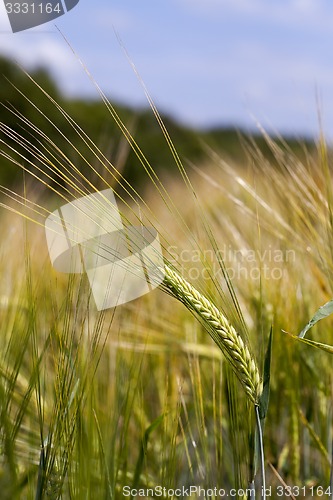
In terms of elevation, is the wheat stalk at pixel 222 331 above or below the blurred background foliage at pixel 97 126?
below

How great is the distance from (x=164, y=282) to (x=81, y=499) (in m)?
0.19

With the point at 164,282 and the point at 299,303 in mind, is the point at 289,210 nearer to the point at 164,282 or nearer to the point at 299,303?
the point at 299,303

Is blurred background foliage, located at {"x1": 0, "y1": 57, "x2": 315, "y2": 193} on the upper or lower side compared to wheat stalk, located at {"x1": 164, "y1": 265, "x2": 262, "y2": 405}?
upper

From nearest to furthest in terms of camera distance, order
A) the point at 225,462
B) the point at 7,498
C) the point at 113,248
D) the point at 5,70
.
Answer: the point at 7,498
the point at 113,248
the point at 225,462
the point at 5,70

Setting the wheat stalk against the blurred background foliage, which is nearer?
the wheat stalk

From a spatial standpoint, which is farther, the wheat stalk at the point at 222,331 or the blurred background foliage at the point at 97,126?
the blurred background foliage at the point at 97,126

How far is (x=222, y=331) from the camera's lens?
1.84ft

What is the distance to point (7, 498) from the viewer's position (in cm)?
51

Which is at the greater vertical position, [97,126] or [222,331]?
[97,126]

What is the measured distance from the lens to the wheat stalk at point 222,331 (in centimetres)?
55

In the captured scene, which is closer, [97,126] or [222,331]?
[222,331]

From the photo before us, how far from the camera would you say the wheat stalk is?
545 millimetres

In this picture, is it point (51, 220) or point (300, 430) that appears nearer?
point (51, 220)

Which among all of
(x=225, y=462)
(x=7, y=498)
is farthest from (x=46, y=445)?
(x=225, y=462)
